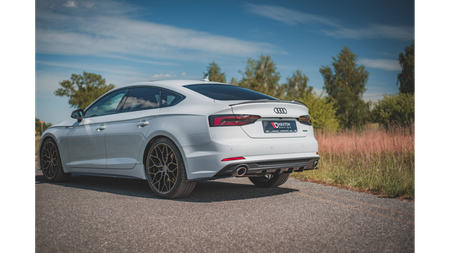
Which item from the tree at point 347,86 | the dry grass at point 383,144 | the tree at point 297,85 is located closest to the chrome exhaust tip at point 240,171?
the dry grass at point 383,144

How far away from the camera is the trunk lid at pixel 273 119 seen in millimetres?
4715

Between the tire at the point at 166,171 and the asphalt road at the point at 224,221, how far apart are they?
151 millimetres

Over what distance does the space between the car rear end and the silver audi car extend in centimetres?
1

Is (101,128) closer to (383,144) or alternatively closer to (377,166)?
(377,166)

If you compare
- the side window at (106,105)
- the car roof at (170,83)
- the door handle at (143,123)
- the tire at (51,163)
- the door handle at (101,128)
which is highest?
the car roof at (170,83)

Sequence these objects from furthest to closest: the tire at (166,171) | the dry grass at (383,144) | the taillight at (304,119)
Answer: the dry grass at (383,144) < the taillight at (304,119) < the tire at (166,171)

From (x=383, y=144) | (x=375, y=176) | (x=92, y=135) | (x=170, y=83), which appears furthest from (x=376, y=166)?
(x=92, y=135)

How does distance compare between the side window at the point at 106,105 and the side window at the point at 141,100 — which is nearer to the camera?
the side window at the point at 141,100

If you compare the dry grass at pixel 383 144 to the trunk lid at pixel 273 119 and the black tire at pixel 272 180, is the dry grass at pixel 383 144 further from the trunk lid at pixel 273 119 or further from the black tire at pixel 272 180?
the trunk lid at pixel 273 119

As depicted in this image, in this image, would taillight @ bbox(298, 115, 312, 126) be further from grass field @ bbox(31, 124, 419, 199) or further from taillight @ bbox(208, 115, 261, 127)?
grass field @ bbox(31, 124, 419, 199)

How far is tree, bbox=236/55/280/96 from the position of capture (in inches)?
2125

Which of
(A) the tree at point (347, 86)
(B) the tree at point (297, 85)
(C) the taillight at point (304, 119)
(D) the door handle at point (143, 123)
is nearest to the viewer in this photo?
(C) the taillight at point (304, 119)

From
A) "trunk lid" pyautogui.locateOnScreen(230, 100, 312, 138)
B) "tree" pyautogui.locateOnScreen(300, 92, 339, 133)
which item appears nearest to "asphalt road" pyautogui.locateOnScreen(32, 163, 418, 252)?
"trunk lid" pyautogui.locateOnScreen(230, 100, 312, 138)

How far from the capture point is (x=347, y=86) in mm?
63031
